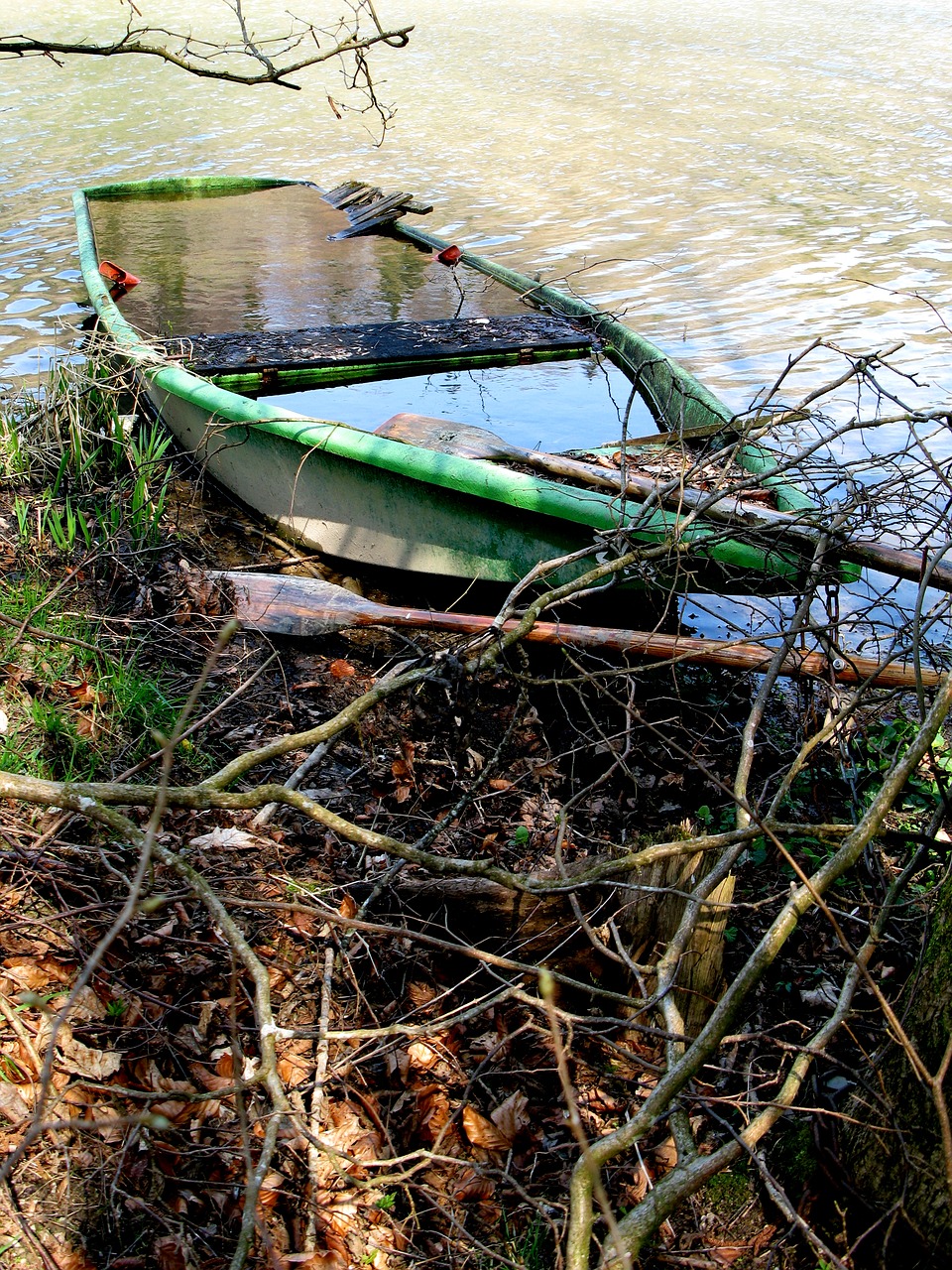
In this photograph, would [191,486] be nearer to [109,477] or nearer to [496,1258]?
[109,477]

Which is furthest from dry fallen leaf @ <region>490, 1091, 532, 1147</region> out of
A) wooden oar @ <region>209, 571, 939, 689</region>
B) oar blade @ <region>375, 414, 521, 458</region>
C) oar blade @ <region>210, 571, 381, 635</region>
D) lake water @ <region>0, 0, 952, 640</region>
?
lake water @ <region>0, 0, 952, 640</region>

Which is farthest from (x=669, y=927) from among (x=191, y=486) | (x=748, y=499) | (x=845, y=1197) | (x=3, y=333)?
(x=3, y=333)

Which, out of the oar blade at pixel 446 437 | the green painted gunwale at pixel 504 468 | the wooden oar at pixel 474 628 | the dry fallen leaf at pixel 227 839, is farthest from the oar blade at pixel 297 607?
the dry fallen leaf at pixel 227 839

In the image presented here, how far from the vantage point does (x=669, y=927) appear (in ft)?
8.00

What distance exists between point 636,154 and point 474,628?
11583 millimetres

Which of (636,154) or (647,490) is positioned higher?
(636,154)

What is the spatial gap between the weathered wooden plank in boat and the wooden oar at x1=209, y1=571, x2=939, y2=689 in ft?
5.11

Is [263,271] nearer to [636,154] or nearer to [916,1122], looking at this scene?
[916,1122]

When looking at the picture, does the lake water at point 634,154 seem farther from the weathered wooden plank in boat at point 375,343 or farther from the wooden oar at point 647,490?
the wooden oar at point 647,490

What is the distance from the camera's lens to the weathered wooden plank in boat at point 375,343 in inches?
203

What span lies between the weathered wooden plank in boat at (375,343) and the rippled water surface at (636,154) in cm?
113

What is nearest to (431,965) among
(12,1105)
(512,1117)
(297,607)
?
(512,1117)

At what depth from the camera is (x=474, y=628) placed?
11.1 ft

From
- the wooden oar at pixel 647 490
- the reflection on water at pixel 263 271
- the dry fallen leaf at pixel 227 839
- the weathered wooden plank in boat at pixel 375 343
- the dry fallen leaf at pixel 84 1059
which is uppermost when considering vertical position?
the reflection on water at pixel 263 271
